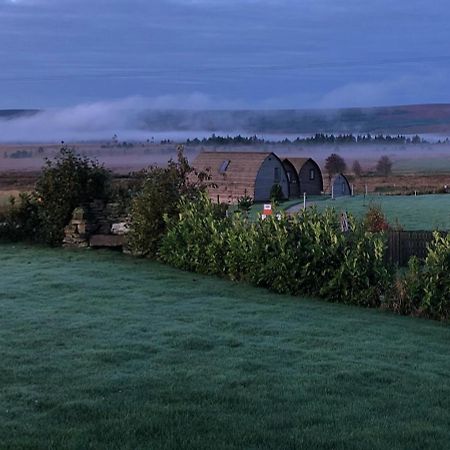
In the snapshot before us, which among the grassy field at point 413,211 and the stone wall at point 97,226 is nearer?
the stone wall at point 97,226

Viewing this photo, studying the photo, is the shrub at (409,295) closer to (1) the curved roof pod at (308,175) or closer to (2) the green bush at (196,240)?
(2) the green bush at (196,240)

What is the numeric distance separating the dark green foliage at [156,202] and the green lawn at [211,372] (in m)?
4.59

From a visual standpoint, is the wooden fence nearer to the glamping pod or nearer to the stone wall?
the stone wall

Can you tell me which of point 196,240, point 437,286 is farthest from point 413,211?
point 437,286

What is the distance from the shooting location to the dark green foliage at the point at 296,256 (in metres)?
13.0

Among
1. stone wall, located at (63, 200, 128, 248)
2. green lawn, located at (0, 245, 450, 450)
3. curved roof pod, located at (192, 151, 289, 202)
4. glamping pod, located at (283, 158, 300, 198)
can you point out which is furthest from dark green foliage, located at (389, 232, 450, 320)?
glamping pod, located at (283, 158, 300, 198)

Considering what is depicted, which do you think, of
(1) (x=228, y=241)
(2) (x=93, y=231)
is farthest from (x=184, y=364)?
(2) (x=93, y=231)

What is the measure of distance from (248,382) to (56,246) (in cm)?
1302

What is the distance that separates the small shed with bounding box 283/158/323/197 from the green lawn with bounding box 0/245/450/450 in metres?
48.3

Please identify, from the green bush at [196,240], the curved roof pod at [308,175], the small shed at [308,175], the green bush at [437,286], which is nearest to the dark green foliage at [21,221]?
the green bush at [196,240]

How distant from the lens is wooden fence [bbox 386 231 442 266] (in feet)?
63.9

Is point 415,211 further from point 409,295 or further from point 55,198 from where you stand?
point 409,295

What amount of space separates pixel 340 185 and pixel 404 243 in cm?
4125

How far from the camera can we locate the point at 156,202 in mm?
17344
